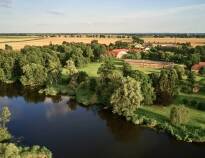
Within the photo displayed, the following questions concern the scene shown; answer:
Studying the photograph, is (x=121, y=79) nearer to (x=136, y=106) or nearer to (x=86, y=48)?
(x=136, y=106)

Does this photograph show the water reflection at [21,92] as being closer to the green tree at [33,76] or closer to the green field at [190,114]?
the green tree at [33,76]

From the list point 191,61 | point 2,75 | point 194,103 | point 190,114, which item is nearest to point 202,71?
point 191,61

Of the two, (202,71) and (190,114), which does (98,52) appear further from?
(190,114)

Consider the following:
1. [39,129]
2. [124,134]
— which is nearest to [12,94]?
→ [39,129]

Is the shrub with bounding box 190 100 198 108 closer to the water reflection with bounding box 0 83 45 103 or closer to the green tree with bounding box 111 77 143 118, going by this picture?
the green tree with bounding box 111 77 143 118

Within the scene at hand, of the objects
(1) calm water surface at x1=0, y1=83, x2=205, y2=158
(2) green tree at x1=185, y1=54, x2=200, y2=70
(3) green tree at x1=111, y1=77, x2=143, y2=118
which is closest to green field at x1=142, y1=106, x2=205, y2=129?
(3) green tree at x1=111, y1=77, x2=143, y2=118
